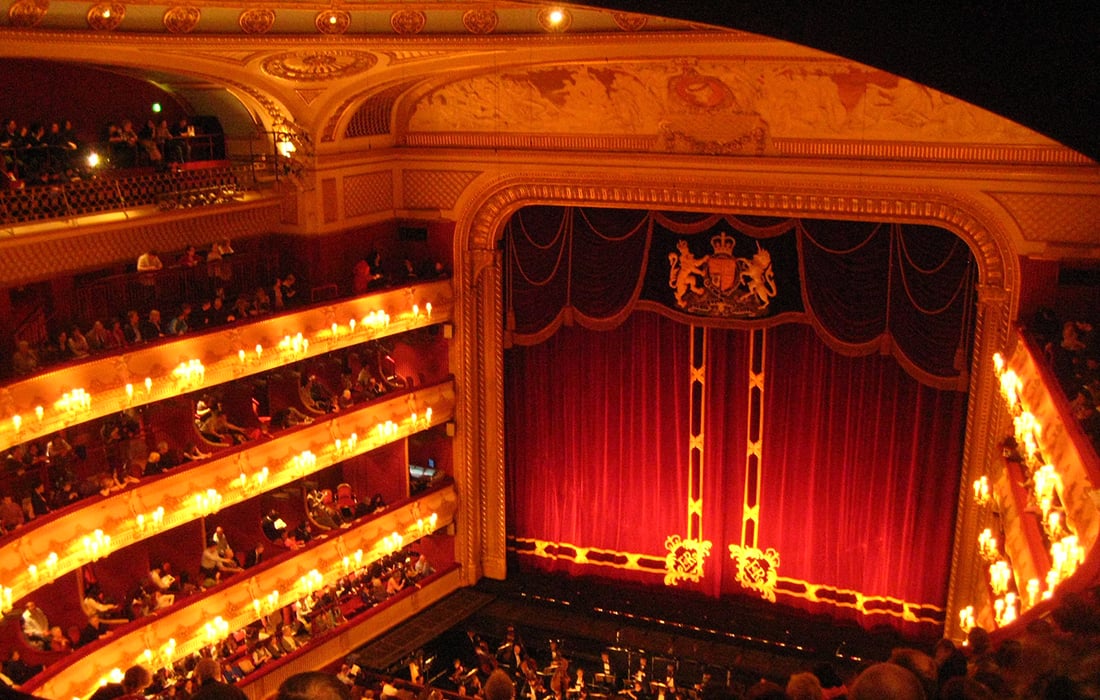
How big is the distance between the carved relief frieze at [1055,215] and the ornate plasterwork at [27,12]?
35.2 feet

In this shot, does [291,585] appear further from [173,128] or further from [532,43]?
[532,43]

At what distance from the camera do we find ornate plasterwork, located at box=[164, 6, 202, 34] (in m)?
11.2

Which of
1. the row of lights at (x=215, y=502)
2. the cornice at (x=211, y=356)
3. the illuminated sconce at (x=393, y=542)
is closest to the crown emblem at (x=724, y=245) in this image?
the cornice at (x=211, y=356)

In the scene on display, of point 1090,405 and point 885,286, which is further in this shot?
point 885,286

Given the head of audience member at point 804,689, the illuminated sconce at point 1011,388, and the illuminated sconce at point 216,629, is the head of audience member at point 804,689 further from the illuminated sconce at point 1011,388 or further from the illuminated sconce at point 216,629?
the illuminated sconce at point 216,629

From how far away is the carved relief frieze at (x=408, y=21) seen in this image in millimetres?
12105

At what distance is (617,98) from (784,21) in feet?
39.0

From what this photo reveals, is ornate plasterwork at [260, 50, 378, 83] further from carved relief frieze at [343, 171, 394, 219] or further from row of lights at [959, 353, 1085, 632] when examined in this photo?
row of lights at [959, 353, 1085, 632]

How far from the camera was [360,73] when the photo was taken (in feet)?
45.6

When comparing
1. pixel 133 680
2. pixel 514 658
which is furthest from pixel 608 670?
pixel 133 680

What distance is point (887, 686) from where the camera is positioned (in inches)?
114

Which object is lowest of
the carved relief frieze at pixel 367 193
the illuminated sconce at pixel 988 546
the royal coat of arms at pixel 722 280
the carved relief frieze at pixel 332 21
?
the illuminated sconce at pixel 988 546

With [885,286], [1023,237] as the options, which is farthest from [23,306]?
[1023,237]

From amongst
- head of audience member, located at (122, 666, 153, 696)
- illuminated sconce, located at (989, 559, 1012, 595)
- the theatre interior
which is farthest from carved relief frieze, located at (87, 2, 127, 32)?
illuminated sconce, located at (989, 559, 1012, 595)
